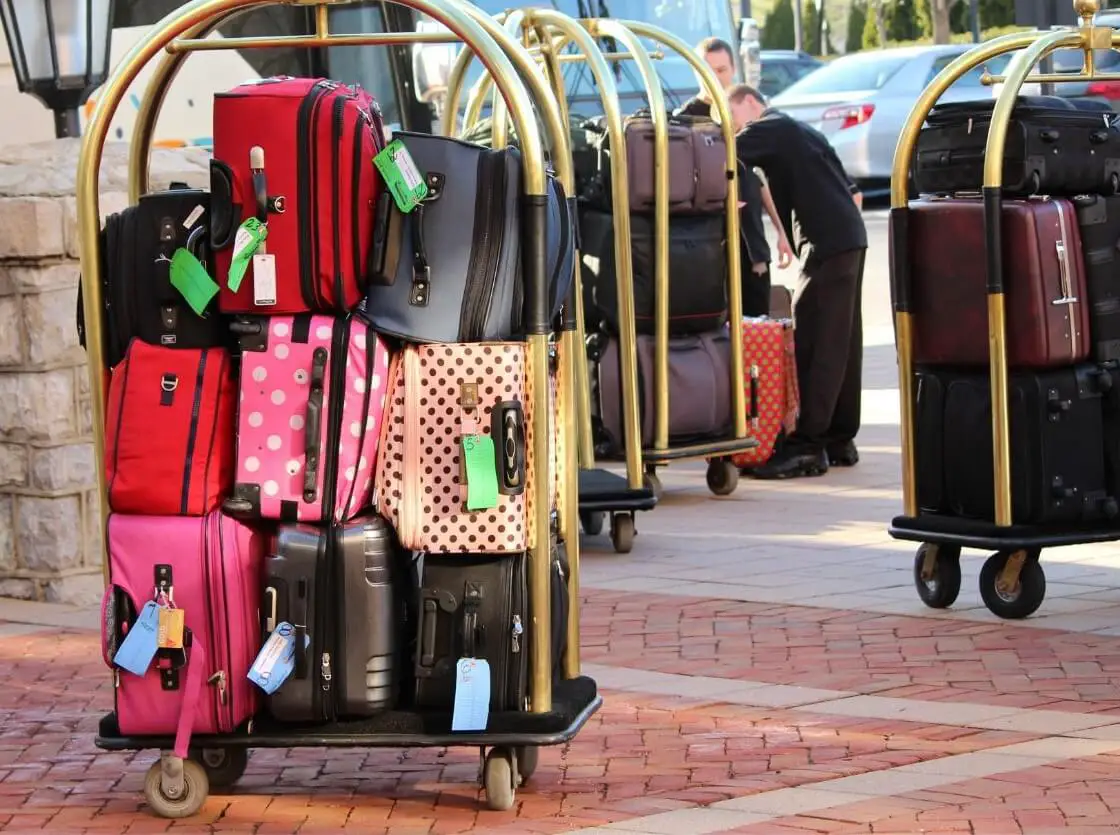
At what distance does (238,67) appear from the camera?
48.5 feet

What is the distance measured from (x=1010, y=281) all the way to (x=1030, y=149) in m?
0.41

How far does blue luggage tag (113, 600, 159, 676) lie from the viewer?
5.06m

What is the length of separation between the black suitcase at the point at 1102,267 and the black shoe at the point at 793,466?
136 inches

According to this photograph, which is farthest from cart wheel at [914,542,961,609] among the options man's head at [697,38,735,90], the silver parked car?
the silver parked car

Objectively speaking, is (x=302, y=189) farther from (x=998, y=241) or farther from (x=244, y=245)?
(x=998, y=241)

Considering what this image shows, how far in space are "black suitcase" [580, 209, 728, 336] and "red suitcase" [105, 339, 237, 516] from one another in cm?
439

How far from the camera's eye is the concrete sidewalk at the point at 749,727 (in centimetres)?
504

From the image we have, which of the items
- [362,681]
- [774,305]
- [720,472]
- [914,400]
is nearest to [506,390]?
[362,681]

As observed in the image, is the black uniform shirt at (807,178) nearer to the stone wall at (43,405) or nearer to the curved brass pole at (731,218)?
the curved brass pole at (731,218)

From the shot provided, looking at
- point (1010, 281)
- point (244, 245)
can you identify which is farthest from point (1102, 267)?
point (244, 245)

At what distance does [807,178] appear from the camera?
10.5 meters

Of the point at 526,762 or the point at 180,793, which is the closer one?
the point at 180,793

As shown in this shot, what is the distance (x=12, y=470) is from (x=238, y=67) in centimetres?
725

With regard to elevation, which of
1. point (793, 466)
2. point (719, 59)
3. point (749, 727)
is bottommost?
point (793, 466)
